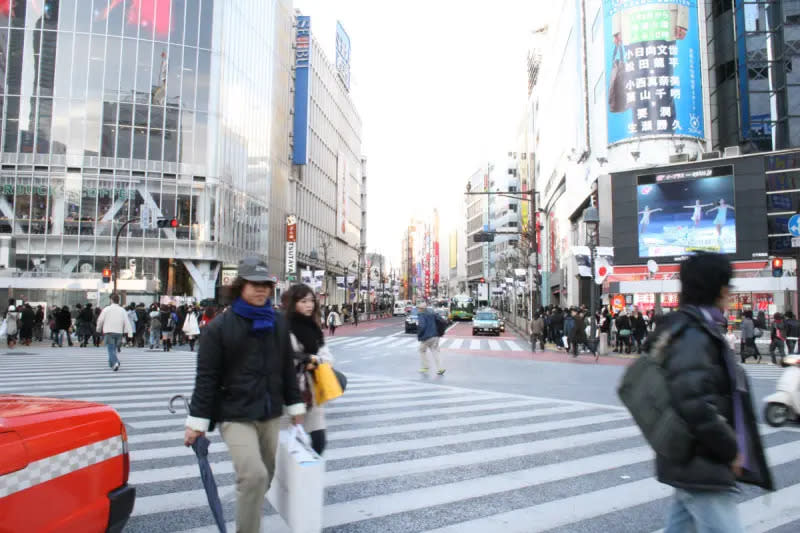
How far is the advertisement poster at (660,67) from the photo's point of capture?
33750mm

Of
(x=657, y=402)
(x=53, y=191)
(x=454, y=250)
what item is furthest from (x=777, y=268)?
(x=454, y=250)

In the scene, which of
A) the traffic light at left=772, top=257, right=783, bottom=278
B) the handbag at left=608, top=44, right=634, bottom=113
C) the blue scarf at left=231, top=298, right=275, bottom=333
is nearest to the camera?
the blue scarf at left=231, top=298, right=275, bottom=333

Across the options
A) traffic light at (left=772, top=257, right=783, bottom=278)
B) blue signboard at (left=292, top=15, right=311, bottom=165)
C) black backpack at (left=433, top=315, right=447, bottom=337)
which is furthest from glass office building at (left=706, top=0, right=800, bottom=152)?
blue signboard at (left=292, top=15, right=311, bottom=165)

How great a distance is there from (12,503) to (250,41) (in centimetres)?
4669

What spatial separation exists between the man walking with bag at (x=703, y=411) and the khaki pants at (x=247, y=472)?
1.95 meters

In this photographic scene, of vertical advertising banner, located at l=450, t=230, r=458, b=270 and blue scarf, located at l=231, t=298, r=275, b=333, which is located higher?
vertical advertising banner, located at l=450, t=230, r=458, b=270

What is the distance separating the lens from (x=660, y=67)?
33.7 metres

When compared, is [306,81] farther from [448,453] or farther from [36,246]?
[448,453]

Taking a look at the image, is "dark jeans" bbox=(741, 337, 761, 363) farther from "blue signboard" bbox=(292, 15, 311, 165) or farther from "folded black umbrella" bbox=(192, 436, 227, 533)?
"blue signboard" bbox=(292, 15, 311, 165)

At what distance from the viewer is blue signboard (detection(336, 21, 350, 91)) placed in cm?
7556

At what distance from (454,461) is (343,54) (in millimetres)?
78335

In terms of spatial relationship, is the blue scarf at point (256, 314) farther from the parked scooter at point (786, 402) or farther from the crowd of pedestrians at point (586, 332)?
the crowd of pedestrians at point (586, 332)

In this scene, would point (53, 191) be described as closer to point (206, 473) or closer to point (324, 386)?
point (324, 386)

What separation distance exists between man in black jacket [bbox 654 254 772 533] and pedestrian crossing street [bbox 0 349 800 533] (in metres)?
0.81
